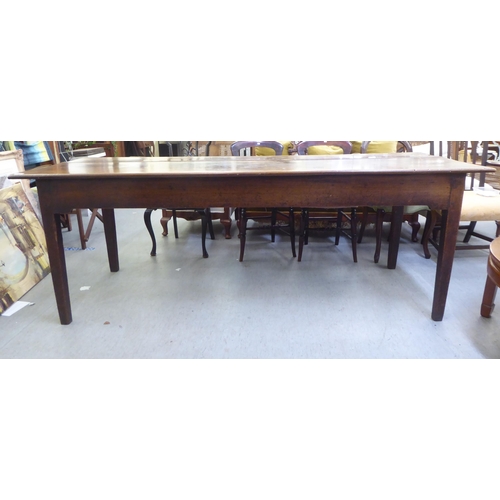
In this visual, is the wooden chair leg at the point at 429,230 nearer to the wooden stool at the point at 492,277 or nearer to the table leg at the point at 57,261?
the wooden stool at the point at 492,277

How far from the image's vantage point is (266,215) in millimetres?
3465

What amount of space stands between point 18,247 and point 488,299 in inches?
110

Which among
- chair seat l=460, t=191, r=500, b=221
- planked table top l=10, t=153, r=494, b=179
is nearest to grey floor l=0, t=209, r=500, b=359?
chair seat l=460, t=191, r=500, b=221

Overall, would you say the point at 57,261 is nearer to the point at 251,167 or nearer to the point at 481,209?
the point at 251,167

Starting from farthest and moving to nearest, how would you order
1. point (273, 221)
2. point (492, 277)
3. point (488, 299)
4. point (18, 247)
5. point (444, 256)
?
point (273, 221), point (18, 247), point (488, 299), point (444, 256), point (492, 277)

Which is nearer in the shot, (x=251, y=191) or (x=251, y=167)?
(x=251, y=191)

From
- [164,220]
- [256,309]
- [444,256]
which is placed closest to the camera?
[444,256]

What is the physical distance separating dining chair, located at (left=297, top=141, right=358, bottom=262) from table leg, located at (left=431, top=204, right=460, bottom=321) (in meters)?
0.87

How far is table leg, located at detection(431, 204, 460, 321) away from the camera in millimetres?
1872

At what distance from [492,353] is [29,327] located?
2.28 m

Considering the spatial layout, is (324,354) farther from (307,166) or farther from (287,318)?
(307,166)

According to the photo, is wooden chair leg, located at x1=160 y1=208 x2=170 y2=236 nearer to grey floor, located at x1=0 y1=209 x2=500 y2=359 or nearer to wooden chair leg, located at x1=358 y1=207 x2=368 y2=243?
grey floor, located at x1=0 y1=209 x2=500 y2=359

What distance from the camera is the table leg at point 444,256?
6.14ft

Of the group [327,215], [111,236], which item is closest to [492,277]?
[327,215]
